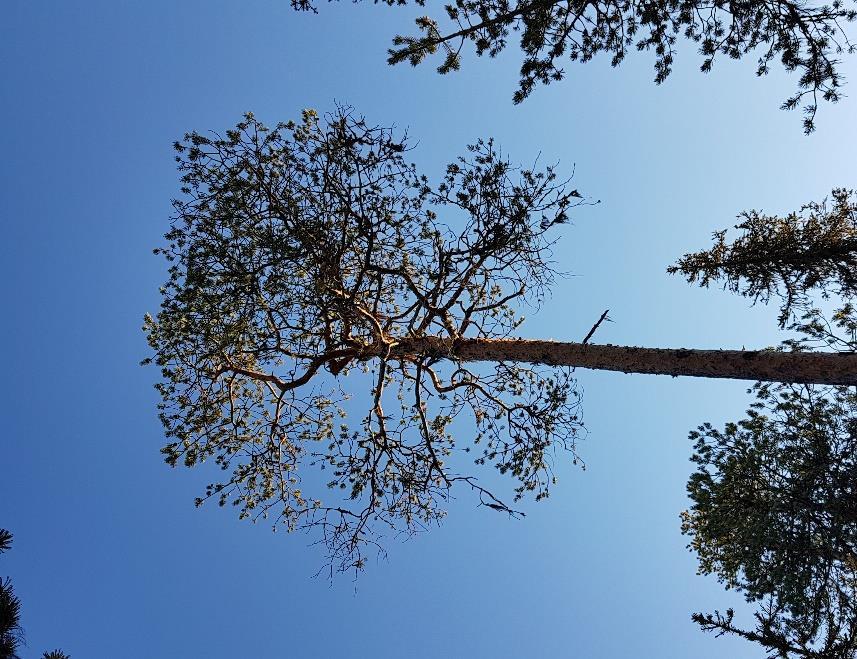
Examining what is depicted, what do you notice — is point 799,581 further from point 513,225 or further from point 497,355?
point 513,225

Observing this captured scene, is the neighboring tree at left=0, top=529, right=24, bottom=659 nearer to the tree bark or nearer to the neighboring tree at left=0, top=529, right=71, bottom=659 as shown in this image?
Answer: the neighboring tree at left=0, top=529, right=71, bottom=659

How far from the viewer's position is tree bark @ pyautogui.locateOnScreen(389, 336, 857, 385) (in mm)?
5383

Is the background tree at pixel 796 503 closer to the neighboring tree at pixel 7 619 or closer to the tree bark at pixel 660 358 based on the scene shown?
the tree bark at pixel 660 358

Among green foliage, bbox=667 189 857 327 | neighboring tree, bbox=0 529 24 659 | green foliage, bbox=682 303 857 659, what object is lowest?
neighboring tree, bbox=0 529 24 659

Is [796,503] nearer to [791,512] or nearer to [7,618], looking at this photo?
[791,512]

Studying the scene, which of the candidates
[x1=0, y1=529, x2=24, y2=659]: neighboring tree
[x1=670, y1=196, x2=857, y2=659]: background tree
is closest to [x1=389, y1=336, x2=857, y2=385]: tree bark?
[x1=670, y1=196, x2=857, y2=659]: background tree

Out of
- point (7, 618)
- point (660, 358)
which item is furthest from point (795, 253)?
point (7, 618)

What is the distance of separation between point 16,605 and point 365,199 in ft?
21.2

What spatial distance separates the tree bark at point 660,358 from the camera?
538 cm

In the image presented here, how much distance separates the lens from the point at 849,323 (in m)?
6.83

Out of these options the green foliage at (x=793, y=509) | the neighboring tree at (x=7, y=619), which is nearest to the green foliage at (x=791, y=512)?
the green foliage at (x=793, y=509)

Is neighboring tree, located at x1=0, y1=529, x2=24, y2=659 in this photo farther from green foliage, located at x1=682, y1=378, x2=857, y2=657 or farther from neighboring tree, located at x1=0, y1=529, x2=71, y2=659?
green foliage, located at x1=682, y1=378, x2=857, y2=657

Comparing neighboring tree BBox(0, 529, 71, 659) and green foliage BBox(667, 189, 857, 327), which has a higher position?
green foliage BBox(667, 189, 857, 327)

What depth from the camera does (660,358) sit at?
6223 millimetres
